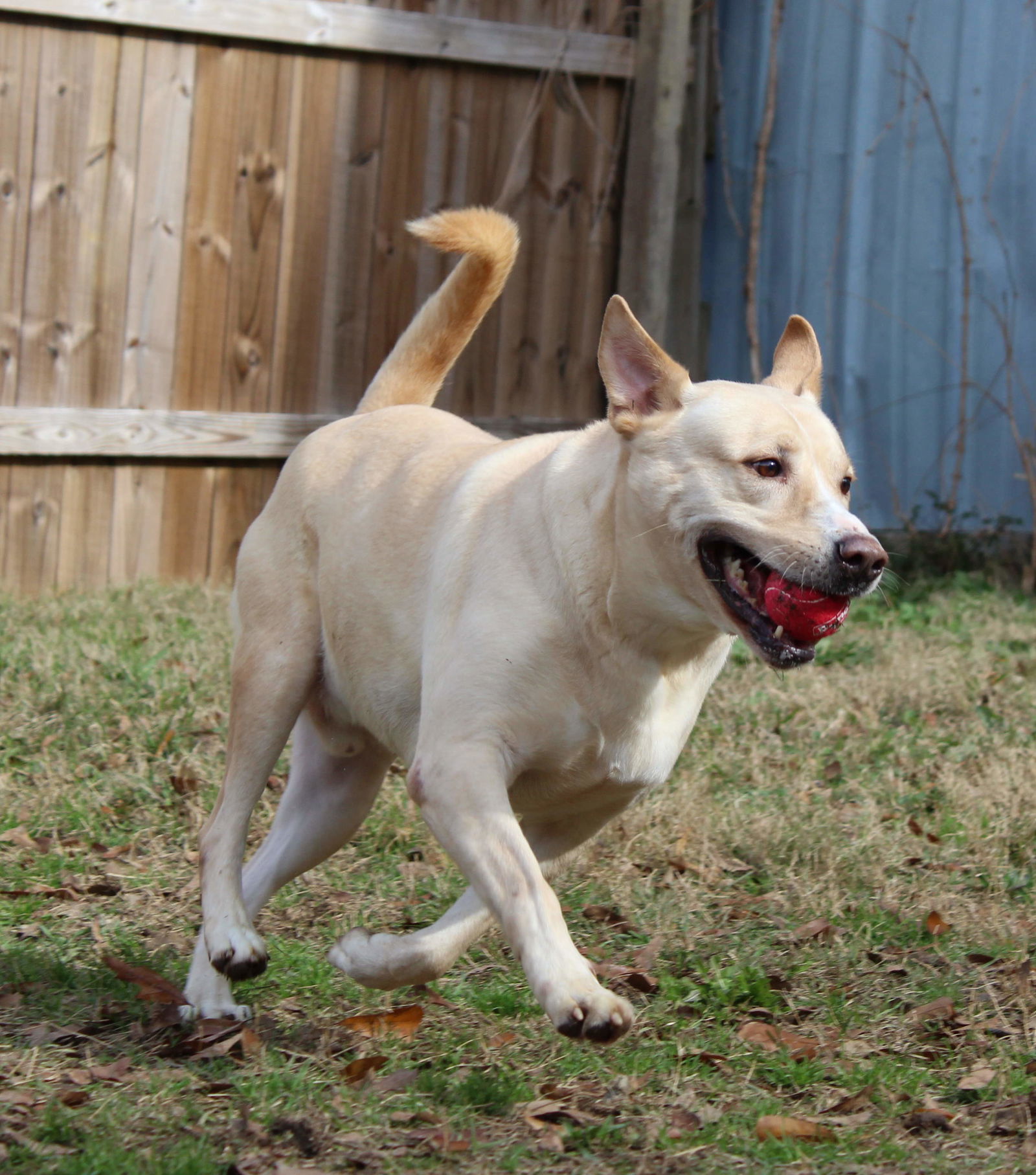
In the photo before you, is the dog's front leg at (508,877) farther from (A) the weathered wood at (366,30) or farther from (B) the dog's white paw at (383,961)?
(A) the weathered wood at (366,30)

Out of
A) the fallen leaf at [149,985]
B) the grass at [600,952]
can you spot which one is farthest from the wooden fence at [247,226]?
the fallen leaf at [149,985]

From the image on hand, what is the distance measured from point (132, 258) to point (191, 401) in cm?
63

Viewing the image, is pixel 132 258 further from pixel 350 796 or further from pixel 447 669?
pixel 447 669

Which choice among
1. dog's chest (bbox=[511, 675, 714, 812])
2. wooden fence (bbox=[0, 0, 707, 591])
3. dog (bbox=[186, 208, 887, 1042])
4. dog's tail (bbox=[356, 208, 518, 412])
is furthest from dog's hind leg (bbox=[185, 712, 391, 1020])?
wooden fence (bbox=[0, 0, 707, 591])

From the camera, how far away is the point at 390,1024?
3.02 meters

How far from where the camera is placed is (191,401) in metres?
6.51

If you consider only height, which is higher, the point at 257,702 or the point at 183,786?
the point at 257,702

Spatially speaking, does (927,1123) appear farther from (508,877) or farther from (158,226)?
(158,226)

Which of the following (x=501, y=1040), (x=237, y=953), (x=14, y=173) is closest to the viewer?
(x=501, y=1040)

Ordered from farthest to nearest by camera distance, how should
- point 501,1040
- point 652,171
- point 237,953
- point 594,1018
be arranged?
point 652,171 < point 237,953 < point 501,1040 < point 594,1018

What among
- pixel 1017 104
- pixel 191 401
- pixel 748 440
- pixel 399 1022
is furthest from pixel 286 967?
pixel 1017 104

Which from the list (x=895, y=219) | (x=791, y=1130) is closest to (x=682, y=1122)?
(x=791, y=1130)

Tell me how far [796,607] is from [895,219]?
5.07m

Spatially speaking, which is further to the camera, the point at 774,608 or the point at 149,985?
the point at 149,985
